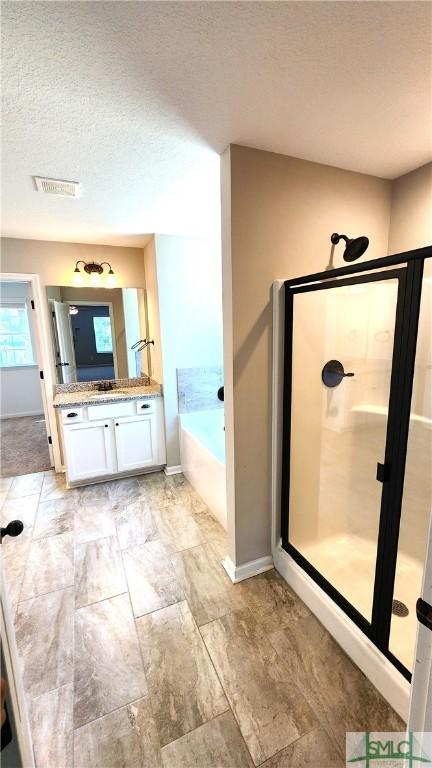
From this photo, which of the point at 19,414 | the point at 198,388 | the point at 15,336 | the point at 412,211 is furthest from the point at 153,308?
the point at 19,414

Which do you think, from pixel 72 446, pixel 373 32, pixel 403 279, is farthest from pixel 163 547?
pixel 373 32

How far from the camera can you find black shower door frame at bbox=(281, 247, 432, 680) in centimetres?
116

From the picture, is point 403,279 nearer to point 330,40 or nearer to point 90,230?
point 330,40

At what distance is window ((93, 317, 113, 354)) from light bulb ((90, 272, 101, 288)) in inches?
14.7

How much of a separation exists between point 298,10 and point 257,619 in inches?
99.2

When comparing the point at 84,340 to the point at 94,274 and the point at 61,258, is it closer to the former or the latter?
the point at 94,274

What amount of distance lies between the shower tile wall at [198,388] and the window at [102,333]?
991mm

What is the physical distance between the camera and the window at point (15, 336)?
552cm

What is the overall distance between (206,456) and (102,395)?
1351 millimetres

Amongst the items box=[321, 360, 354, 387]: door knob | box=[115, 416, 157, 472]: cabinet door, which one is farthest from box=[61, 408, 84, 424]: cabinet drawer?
box=[321, 360, 354, 387]: door knob

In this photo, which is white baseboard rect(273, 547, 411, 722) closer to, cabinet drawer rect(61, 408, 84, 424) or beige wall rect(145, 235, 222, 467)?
beige wall rect(145, 235, 222, 467)

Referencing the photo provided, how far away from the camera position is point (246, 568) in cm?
199

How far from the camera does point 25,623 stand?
1.71 meters

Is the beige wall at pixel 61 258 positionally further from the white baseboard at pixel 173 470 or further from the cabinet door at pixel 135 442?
the white baseboard at pixel 173 470
